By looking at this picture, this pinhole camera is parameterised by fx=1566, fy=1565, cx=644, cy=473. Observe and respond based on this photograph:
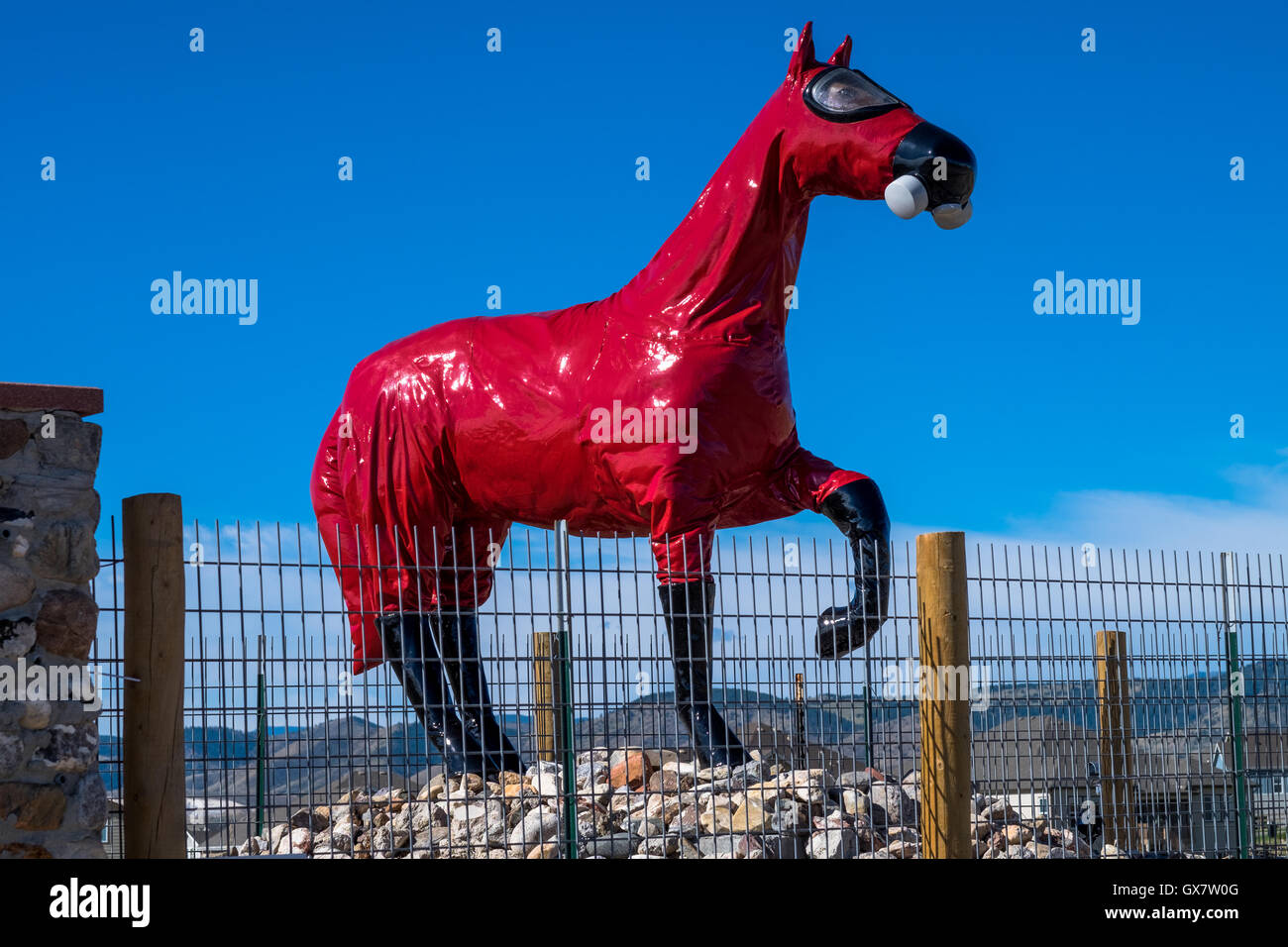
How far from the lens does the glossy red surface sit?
27.3ft

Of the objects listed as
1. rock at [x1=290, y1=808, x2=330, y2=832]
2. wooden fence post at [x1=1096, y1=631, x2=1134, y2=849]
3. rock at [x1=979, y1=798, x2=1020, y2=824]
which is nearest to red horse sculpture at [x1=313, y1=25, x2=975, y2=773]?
rock at [x1=290, y1=808, x2=330, y2=832]

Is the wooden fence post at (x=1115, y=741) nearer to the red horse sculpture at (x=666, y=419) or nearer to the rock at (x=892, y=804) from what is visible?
the rock at (x=892, y=804)

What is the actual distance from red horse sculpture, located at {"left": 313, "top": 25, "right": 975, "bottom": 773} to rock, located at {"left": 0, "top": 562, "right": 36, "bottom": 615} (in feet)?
7.45

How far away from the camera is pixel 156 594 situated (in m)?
6.01

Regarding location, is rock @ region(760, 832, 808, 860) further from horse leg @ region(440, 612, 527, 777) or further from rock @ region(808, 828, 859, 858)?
horse leg @ region(440, 612, 527, 777)

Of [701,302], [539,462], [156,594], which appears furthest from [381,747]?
[701,302]

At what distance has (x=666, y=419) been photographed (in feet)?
27.3

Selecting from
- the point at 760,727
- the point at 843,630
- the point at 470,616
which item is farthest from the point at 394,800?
the point at 843,630

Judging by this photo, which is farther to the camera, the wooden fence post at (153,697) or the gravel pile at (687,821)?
the gravel pile at (687,821)

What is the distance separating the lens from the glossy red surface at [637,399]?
27.3 ft

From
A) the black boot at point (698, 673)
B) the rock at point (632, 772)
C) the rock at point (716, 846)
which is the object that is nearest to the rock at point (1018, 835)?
the black boot at point (698, 673)
